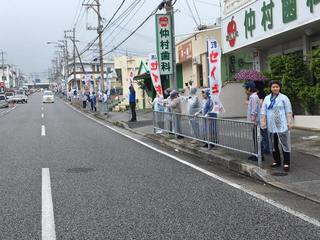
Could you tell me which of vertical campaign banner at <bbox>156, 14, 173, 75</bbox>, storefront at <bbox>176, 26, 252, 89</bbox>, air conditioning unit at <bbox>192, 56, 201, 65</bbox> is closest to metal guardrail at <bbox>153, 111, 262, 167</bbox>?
vertical campaign banner at <bbox>156, 14, 173, 75</bbox>

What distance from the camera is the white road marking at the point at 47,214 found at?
18.4 ft

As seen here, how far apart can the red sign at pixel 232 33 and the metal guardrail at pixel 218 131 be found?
16.4ft

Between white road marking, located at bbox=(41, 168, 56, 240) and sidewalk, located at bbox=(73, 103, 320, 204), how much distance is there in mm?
3777

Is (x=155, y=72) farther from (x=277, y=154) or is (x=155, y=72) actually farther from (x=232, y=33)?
(x=277, y=154)

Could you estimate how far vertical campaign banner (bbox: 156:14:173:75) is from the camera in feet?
58.5

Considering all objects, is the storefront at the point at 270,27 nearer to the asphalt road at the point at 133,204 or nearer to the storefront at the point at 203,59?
the storefront at the point at 203,59

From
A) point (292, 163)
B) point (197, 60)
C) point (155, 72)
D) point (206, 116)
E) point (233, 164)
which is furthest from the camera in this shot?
point (197, 60)

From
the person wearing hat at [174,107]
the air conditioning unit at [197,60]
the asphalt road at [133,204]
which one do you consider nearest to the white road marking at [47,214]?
the asphalt road at [133,204]

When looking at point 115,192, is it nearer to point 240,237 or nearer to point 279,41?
point 240,237

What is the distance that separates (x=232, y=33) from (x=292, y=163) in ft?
34.1

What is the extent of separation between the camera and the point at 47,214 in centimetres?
654

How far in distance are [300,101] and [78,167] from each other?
8.52 metres

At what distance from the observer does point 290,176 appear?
863 centimetres

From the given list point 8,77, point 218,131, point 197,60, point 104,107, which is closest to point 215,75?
point 218,131
